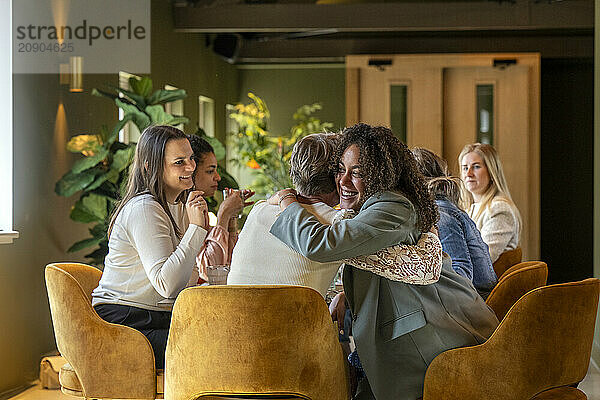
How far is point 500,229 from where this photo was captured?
13.8ft

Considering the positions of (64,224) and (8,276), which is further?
(64,224)

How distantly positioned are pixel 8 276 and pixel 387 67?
422 centimetres

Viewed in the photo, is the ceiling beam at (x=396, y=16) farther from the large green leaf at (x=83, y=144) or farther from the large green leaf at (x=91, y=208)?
the large green leaf at (x=91, y=208)

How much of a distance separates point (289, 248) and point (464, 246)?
1.23 metres

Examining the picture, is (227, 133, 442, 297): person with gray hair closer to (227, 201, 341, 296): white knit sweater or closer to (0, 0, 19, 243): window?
(227, 201, 341, 296): white knit sweater

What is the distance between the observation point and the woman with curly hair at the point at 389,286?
2270mm

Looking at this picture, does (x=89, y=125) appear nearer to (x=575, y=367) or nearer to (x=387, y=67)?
(x=387, y=67)

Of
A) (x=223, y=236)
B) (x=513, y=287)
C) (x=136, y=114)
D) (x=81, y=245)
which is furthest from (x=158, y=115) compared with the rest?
(x=513, y=287)

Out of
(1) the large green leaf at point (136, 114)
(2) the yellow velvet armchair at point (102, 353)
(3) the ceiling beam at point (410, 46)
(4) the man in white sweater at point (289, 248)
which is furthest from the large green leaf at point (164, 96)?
(3) the ceiling beam at point (410, 46)

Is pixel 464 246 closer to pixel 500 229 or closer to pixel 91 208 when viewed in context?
pixel 500 229

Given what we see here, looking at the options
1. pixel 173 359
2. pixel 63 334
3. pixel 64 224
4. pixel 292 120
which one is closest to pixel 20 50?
pixel 64 224

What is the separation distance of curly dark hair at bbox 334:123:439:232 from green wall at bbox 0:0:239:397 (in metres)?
2.67

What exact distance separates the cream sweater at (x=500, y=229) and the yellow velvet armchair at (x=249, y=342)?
2237 millimetres

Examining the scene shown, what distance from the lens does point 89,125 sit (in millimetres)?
5266
